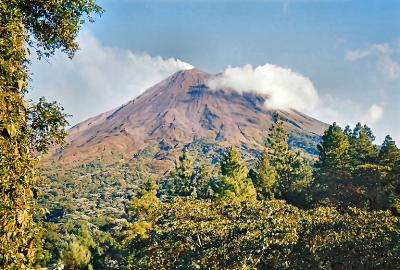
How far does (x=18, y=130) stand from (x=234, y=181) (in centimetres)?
3790

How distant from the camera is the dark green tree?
6711mm

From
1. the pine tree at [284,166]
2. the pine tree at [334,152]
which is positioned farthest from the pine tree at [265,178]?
the pine tree at [334,152]

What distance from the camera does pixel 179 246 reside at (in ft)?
65.0

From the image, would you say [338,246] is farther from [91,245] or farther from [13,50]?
[91,245]

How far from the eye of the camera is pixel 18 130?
734 centimetres

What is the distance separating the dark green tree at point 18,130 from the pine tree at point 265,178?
45859mm

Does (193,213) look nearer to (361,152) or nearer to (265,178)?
(265,178)

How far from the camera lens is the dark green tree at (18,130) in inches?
264

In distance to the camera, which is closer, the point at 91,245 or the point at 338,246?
the point at 338,246

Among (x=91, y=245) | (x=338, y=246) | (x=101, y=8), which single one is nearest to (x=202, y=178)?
(x=91, y=245)

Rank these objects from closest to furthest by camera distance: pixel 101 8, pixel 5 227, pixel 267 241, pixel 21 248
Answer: pixel 5 227, pixel 21 248, pixel 101 8, pixel 267 241

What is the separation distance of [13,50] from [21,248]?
3.70 m

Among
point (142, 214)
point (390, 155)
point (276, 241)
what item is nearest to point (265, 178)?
point (390, 155)

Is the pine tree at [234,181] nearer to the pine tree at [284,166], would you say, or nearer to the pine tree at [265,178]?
the pine tree at [265,178]
